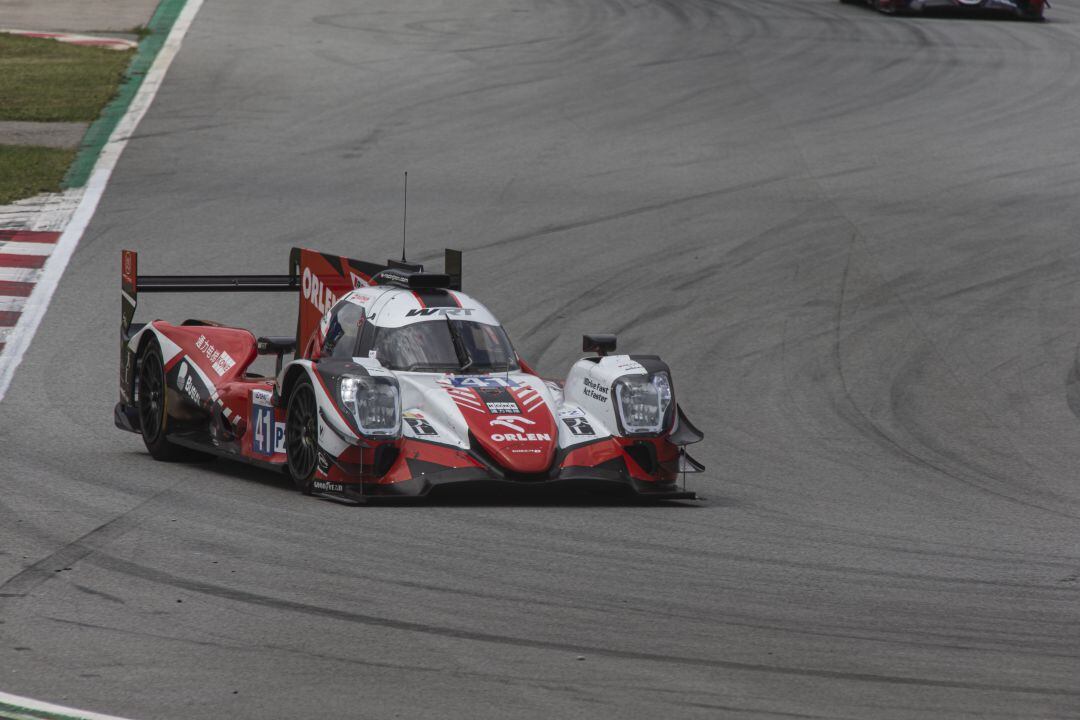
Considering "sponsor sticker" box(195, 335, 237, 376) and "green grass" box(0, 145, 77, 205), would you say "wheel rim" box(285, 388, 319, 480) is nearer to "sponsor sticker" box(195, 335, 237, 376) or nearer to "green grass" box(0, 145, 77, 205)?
"sponsor sticker" box(195, 335, 237, 376)

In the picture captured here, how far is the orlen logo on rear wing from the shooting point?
12.6 m


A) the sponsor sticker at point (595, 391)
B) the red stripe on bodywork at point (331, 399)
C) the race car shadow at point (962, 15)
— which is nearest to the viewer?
the red stripe on bodywork at point (331, 399)

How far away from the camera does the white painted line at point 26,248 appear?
19.1m

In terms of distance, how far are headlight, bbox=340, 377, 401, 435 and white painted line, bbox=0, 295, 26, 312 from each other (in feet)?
26.5

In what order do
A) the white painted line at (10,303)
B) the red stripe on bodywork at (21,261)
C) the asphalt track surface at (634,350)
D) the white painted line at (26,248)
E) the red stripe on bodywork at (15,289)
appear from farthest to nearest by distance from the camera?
the white painted line at (26,248) < the red stripe on bodywork at (21,261) < the red stripe on bodywork at (15,289) < the white painted line at (10,303) < the asphalt track surface at (634,350)

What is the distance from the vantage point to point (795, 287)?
60.0ft

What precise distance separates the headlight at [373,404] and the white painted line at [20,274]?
8.97 meters

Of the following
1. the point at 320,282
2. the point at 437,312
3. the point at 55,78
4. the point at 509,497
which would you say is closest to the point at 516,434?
the point at 509,497

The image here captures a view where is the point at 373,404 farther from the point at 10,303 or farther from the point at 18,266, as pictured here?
the point at 18,266

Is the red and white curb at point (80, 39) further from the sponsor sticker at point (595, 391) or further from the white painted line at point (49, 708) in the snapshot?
the white painted line at point (49, 708)

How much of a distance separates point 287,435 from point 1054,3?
30513 mm

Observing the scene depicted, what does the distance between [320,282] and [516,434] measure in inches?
121

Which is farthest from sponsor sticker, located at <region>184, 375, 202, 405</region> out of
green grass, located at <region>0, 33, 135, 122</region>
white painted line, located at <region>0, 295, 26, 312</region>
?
green grass, located at <region>0, 33, 135, 122</region>

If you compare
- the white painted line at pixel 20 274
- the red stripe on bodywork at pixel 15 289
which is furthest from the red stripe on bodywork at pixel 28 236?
the red stripe on bodywork at pixel 15 289
